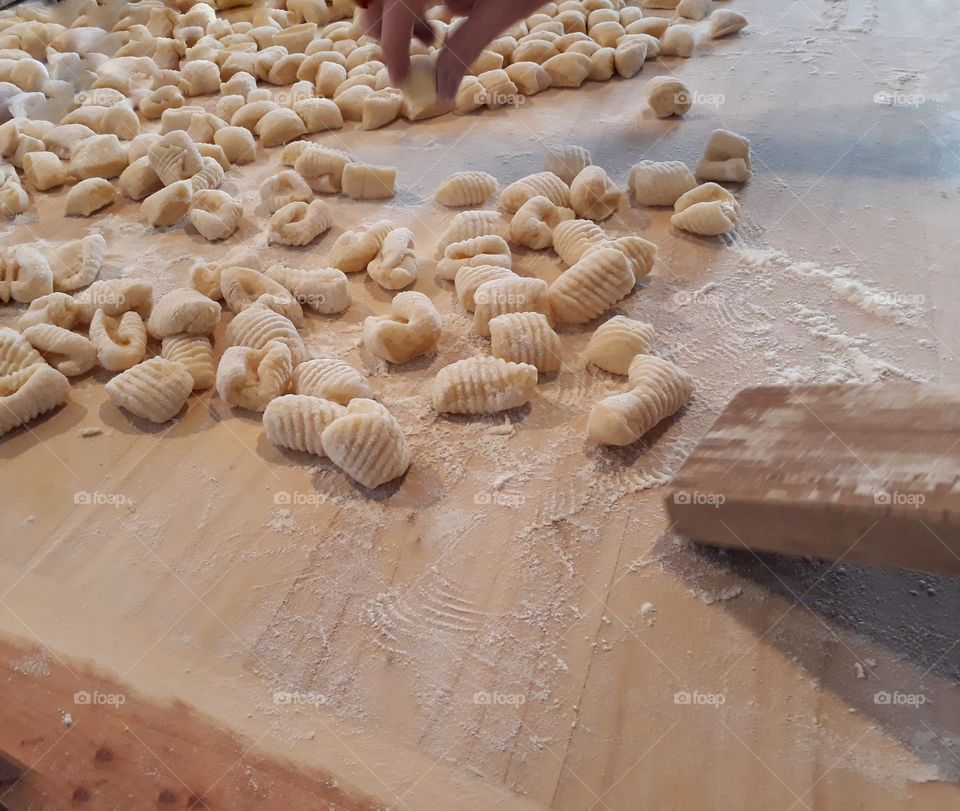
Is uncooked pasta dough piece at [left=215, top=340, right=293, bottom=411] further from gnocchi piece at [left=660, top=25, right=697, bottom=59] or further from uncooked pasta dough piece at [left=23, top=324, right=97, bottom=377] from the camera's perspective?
gnocchi piece at [left=660, top=25, right=697, bottom=59]

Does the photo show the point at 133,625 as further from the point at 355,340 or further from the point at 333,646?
the point at 355,340

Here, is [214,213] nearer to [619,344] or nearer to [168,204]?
[168,204]

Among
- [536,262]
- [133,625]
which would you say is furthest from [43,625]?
[536,262]

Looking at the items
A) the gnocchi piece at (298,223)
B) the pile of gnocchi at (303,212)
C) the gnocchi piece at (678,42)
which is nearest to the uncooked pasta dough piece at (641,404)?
the pile of gnocchi at (303,212)

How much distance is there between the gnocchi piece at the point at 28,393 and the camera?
Answer: 1477mm

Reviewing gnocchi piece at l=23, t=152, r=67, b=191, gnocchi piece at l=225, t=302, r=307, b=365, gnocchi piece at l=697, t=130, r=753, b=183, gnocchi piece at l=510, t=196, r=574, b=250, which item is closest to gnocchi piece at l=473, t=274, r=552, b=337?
gnocchi piece at l=510, t=196, r=574, b=250

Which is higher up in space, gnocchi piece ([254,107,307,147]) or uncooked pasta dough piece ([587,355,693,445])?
gnocchi piece ([254,107,307,147])

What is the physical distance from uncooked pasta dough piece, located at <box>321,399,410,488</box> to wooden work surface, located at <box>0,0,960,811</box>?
5 centimetres

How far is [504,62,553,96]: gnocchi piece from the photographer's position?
245 centimetres

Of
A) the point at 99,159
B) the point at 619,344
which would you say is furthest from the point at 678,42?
the point at 99,159

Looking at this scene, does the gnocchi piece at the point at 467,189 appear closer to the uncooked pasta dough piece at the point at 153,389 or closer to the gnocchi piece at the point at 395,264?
the gnocchi piece at the point at 395,264

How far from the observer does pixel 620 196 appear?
6.40ft

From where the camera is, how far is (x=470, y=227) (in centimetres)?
183

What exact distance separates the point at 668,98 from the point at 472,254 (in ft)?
2.93
